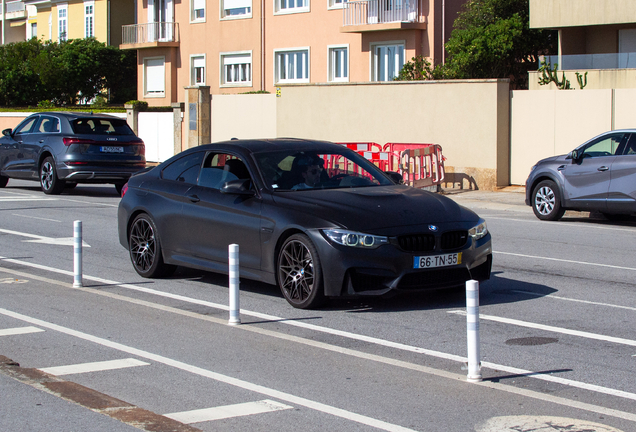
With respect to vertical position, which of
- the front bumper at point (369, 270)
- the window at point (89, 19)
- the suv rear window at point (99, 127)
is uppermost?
the window at point (89, 19)

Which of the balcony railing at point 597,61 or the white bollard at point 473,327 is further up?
the balcony railing at point 597,61

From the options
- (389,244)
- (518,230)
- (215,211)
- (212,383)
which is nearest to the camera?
(212,383)

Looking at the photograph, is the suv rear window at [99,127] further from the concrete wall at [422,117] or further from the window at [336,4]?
the window at [336,4]

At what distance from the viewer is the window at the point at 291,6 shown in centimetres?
3781

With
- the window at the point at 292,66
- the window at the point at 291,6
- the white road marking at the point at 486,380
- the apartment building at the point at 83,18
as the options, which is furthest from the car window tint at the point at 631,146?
the apartment building at the point at 83,18

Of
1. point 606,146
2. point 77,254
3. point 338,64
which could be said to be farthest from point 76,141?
point 338,64

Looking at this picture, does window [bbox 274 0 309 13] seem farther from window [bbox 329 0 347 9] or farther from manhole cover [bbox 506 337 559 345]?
manhole cover [bbox 506 337 559 345]

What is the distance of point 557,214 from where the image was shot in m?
16.1

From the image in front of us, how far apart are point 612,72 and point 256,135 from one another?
11.6m

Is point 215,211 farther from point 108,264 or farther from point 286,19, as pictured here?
point 286,19

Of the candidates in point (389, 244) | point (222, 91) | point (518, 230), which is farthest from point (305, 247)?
point (222, 91)

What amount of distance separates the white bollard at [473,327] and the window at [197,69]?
1487 inches

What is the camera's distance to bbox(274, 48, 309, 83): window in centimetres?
3831

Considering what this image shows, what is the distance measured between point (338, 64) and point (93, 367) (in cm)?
3185
